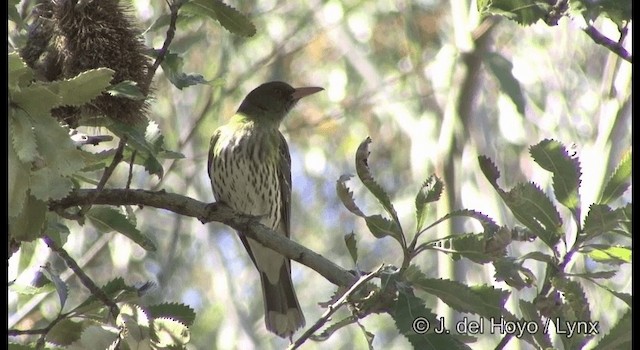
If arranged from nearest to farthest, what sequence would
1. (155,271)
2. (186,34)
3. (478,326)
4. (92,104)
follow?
1. (92,104)
2. (478,326)
3. (186,34)
4. (155,271)

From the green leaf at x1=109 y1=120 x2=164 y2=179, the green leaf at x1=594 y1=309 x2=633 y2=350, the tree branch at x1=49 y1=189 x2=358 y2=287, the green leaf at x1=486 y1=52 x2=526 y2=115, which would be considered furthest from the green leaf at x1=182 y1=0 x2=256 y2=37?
the green leaf at x1=486 y1=52 x2=526 y2=115

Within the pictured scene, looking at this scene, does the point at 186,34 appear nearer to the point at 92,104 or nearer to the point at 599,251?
the point at 92,104

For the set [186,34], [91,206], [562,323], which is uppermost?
[186,34]

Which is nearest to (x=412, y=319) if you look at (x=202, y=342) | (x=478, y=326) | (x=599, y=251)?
(x=599, y=251)

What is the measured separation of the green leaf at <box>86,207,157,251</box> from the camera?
8.98ft

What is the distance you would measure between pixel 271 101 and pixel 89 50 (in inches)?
97.2

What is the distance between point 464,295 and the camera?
7.70 feet

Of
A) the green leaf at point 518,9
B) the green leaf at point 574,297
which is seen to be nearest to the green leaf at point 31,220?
the green leaf at point 574,297

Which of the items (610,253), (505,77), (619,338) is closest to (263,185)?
(505,77)

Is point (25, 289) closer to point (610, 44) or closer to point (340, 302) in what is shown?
point (340, 302)

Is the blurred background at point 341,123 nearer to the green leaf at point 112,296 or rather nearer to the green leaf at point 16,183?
the green leaf at point 112,296

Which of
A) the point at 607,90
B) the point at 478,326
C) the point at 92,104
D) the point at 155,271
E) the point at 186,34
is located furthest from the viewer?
the point at 155,271

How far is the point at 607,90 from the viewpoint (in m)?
4.41

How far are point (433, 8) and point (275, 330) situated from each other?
3289 millimetres
